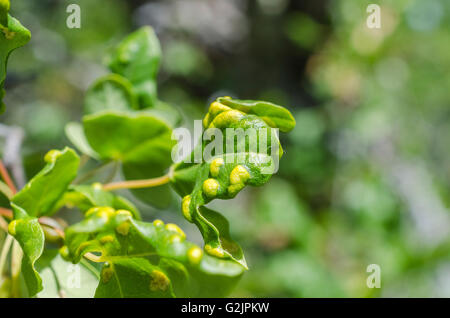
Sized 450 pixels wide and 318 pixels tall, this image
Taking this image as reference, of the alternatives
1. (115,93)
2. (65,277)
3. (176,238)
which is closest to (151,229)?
(176,238)

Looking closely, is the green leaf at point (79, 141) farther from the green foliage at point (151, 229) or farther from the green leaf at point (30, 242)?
the green leaf at point (30, 242)

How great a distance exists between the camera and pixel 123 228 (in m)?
Answer: 0.48

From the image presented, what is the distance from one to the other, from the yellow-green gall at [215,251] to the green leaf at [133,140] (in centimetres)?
30

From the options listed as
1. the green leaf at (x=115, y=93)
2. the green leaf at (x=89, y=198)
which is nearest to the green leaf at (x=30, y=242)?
the green leaf at (x=89, y=198)

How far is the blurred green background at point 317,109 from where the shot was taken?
215 cm

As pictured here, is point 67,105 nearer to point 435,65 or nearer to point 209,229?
point 435,65

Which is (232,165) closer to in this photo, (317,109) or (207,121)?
(207,121)

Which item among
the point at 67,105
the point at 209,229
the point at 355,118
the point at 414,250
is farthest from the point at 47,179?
the point at 67,105

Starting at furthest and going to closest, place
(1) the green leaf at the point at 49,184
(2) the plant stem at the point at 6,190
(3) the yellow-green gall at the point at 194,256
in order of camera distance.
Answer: (2) the plant stem at the point at 6,190
(1) the green leaf at the point at 49,184
(3) the yellow-green gall at the point at 194,256

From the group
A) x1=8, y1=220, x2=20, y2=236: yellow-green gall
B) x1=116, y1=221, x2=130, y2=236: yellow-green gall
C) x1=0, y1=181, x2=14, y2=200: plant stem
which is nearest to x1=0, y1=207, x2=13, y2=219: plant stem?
x1=0, y1=181, x2=14, y2=200: plant stem

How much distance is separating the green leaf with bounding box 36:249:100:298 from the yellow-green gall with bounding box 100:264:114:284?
0.38 feet

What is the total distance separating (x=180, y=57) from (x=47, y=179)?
2475 millimetres

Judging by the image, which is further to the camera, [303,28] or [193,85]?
[193,85]
